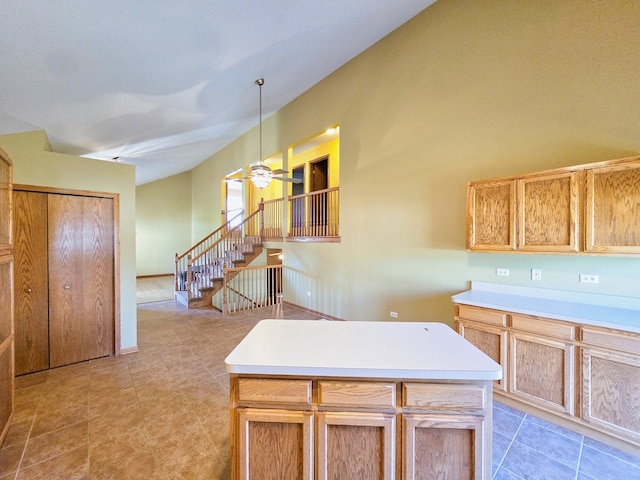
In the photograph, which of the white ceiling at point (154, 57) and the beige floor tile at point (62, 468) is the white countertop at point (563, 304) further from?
the white ceiling at point (154, 57)

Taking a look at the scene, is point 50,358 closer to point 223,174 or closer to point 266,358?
point 266,358

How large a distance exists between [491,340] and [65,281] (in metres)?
4.86

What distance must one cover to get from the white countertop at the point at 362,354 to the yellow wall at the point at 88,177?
9.88 feet

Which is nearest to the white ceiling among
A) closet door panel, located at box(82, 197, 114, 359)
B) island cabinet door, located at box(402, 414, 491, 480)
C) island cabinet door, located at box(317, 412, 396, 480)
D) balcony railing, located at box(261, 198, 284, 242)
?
closet door panel, located at box(82, 197, 114, 359)

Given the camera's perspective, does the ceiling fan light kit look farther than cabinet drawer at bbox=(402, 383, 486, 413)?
Yes

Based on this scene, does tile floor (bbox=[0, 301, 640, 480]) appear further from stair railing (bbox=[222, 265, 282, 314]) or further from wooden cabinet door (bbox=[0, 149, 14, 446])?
stair railing (bbox=[222, 265, 282, 314])

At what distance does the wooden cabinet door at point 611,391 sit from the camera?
188 centimetres

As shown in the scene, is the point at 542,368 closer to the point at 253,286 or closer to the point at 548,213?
the point at 548,213

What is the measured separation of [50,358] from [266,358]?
3.68 meters

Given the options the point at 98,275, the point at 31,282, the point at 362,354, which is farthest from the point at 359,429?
the point at 31,282

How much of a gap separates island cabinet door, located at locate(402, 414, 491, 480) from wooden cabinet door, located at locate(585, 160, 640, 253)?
1.95 meters

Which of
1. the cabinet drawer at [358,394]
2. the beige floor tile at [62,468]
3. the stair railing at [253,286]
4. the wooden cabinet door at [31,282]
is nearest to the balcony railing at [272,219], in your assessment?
the stair railing at [253,286]

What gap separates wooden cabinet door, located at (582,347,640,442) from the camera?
73.9 inches

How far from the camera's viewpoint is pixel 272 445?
4.18ft
